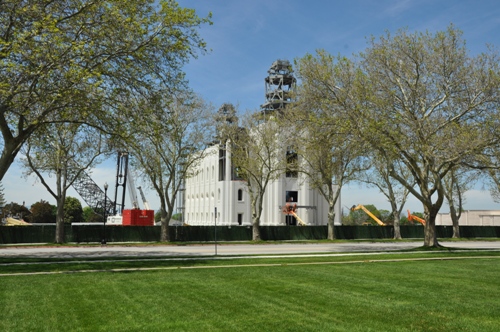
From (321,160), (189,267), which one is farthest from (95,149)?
(189,267)

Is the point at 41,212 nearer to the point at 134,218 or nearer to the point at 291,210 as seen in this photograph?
the point at 134,218

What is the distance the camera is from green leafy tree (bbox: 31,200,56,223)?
4166 inches

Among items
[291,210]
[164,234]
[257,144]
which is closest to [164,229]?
[164,234]

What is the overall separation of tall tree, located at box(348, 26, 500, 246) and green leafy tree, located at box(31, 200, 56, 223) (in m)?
93.1

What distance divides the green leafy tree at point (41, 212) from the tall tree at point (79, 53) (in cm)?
9303

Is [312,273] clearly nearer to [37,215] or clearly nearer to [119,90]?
[119,90]

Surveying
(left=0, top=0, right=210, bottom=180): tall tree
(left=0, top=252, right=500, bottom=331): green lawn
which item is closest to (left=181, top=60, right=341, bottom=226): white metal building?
(left=0, top=0, right=210, bottom=180): tall tree

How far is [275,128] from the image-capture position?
147ft

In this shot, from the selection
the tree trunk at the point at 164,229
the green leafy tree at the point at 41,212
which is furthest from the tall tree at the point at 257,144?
the green leafy tree at the point at 41,212

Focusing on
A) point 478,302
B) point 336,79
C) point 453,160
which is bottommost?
point 478,302

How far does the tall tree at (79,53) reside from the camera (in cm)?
1692

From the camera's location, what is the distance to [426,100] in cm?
2986

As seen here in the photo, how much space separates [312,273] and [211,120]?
88.3ft

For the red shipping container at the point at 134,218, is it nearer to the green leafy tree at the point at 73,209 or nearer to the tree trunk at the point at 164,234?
the tree trunk at the point at 164,234
